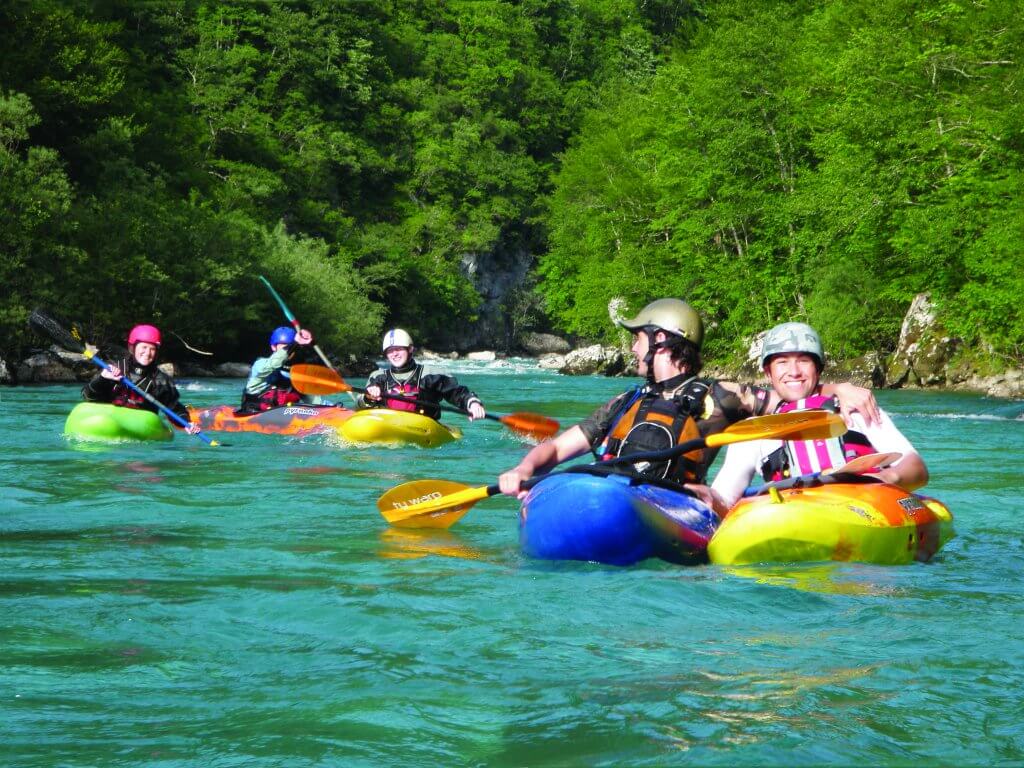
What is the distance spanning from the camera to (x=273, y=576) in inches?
198

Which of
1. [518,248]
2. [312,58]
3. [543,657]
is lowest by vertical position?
[543,657]

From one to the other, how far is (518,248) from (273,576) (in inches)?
2152

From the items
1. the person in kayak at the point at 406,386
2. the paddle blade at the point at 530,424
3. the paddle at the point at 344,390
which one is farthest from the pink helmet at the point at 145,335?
the paddle blade at the point at 530,424

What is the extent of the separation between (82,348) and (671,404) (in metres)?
8.91

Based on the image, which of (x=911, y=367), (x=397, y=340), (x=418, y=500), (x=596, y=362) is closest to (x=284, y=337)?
(x=397, y=340)

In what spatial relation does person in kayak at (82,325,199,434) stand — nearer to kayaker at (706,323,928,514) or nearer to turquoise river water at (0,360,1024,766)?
turquoise river water at (0,360,1024,766)

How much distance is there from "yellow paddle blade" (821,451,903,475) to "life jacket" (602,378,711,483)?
64 centimetres

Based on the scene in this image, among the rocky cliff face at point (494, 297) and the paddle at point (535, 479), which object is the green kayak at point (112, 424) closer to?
the paddle at point (535, 479)

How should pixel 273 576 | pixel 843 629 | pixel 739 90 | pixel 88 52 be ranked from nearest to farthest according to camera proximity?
pixel 843 629 → pixel 273 576 → pixel 739 90 → pixel 88 52

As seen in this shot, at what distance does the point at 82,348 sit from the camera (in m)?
12.5

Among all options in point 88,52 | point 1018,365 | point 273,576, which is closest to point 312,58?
point 88,52

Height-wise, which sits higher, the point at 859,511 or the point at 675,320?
the point at 675,320

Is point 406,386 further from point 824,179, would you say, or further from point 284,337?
point 824,179

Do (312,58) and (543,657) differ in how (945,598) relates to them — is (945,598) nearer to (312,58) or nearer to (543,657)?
(543,657)
